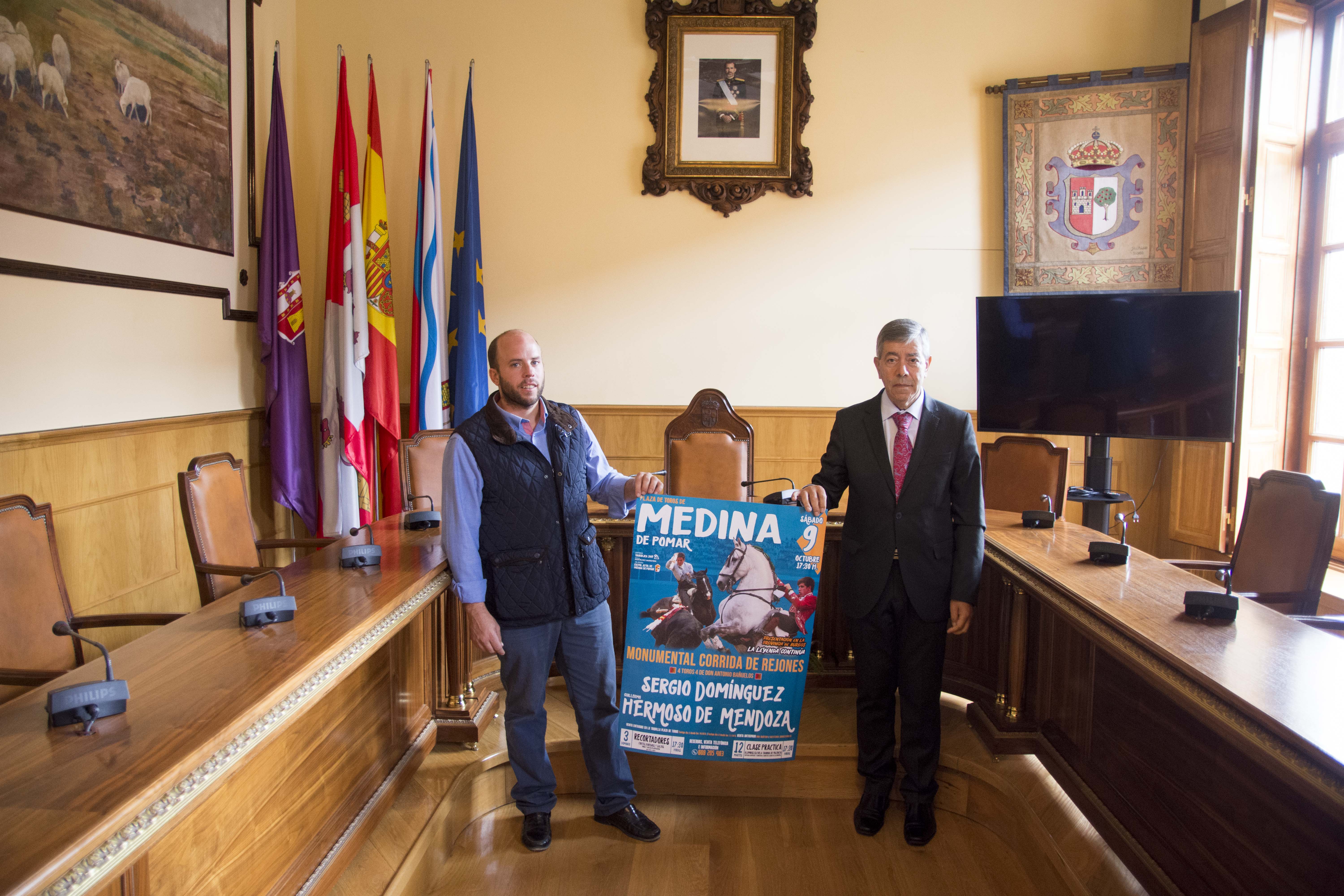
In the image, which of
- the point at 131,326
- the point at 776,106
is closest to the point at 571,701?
the point at 131,326

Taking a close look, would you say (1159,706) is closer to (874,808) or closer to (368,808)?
(874,808)

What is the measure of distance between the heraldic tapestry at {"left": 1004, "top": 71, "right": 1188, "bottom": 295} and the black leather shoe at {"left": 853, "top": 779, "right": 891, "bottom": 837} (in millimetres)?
2982

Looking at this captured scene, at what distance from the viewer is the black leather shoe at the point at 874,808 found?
234 cm

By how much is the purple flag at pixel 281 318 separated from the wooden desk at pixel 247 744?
1.60 m

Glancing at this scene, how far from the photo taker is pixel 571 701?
7.73 feet

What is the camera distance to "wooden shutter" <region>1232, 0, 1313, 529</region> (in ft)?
12.2

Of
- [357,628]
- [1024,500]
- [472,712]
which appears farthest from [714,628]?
[1024,500]

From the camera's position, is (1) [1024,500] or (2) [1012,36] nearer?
(1) [1024,500]

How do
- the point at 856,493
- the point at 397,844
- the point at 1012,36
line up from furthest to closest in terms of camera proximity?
the point at 1012,36 < the point at 856,493 < the point at 397,844

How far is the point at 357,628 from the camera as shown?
166 centimetres

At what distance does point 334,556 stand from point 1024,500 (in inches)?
105

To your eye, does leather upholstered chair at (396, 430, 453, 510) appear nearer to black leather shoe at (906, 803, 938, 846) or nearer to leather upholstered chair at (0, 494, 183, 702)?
leather upholstered chair at (0, 494, 183, 702)

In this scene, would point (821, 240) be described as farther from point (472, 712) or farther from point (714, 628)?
point (472, 712)

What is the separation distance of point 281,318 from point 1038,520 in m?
3.39
